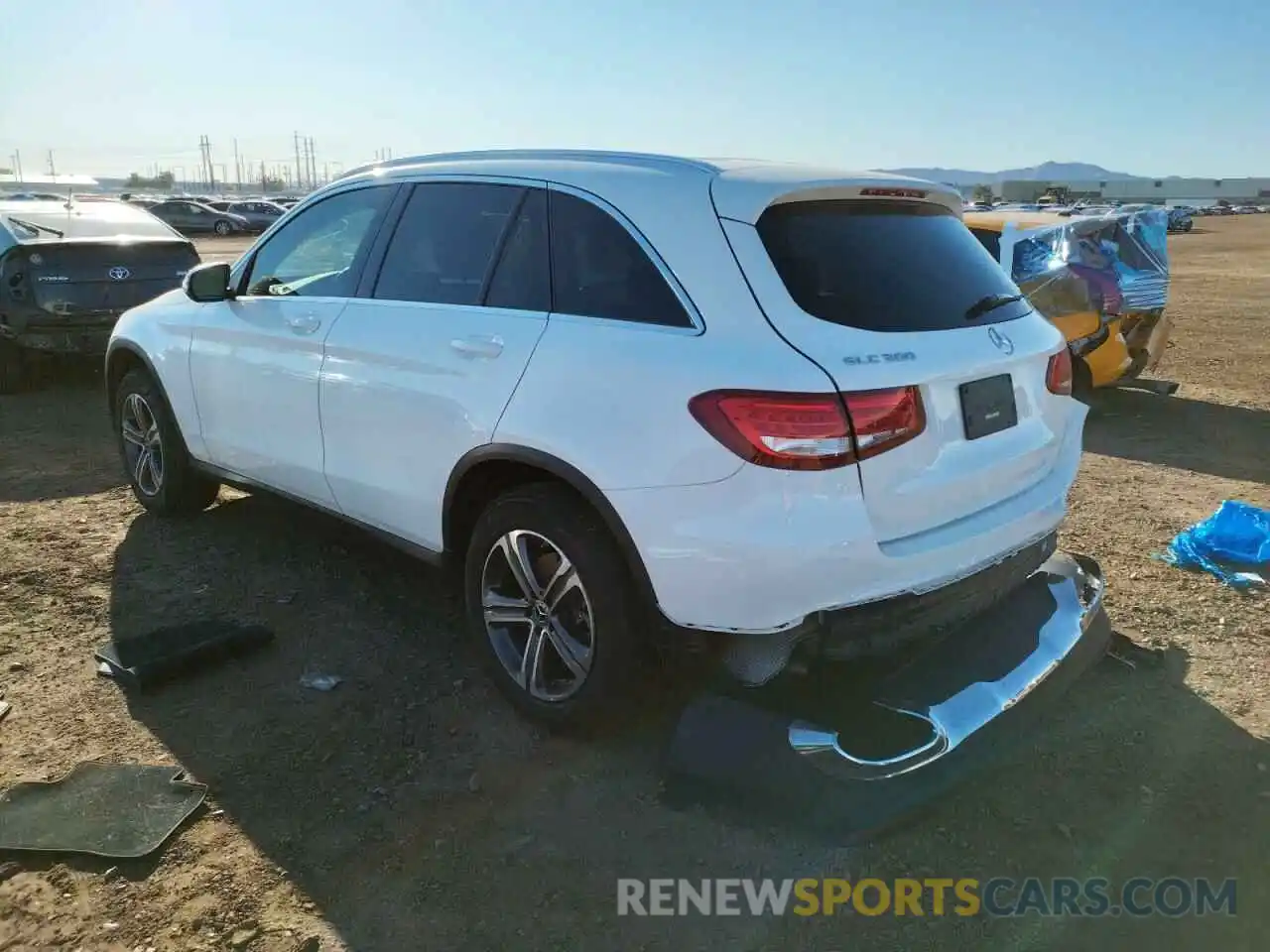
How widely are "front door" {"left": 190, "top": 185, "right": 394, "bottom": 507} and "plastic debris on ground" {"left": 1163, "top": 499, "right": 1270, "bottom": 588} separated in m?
4.03

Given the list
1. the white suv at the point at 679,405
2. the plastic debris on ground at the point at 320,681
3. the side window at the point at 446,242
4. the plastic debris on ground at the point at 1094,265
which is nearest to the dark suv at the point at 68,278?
the white suv at the point at 679,405

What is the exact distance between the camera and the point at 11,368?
8891 mm

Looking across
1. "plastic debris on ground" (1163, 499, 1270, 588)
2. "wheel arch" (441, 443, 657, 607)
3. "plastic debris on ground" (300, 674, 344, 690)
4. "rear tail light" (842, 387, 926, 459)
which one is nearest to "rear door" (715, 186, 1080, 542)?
"rear tail light" (842, 387, 926, 459)

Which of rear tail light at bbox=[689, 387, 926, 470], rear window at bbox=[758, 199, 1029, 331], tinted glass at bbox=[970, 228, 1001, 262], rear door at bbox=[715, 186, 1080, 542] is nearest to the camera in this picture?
rear tail light at bbox=[689, 387, 926, 470]

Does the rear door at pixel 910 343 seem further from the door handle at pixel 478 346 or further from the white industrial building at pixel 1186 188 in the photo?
the white industrial building at pixel 1186 188

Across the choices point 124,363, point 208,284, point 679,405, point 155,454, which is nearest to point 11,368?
point 124,363

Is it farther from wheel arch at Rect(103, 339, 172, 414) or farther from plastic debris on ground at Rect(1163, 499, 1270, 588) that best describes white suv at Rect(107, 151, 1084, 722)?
plastic debris on ground at Rect(1163, 499, 1270, 588)

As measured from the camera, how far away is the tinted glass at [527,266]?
10.7 feet

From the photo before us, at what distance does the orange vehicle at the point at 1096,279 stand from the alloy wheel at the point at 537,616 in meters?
5.92

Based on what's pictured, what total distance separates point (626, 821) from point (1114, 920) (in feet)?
4.32

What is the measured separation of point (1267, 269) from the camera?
25.9m

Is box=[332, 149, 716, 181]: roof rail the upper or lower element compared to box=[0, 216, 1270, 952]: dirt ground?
upper

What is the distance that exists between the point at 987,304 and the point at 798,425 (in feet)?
3.38

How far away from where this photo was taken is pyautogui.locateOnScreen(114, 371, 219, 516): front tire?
5.21m
